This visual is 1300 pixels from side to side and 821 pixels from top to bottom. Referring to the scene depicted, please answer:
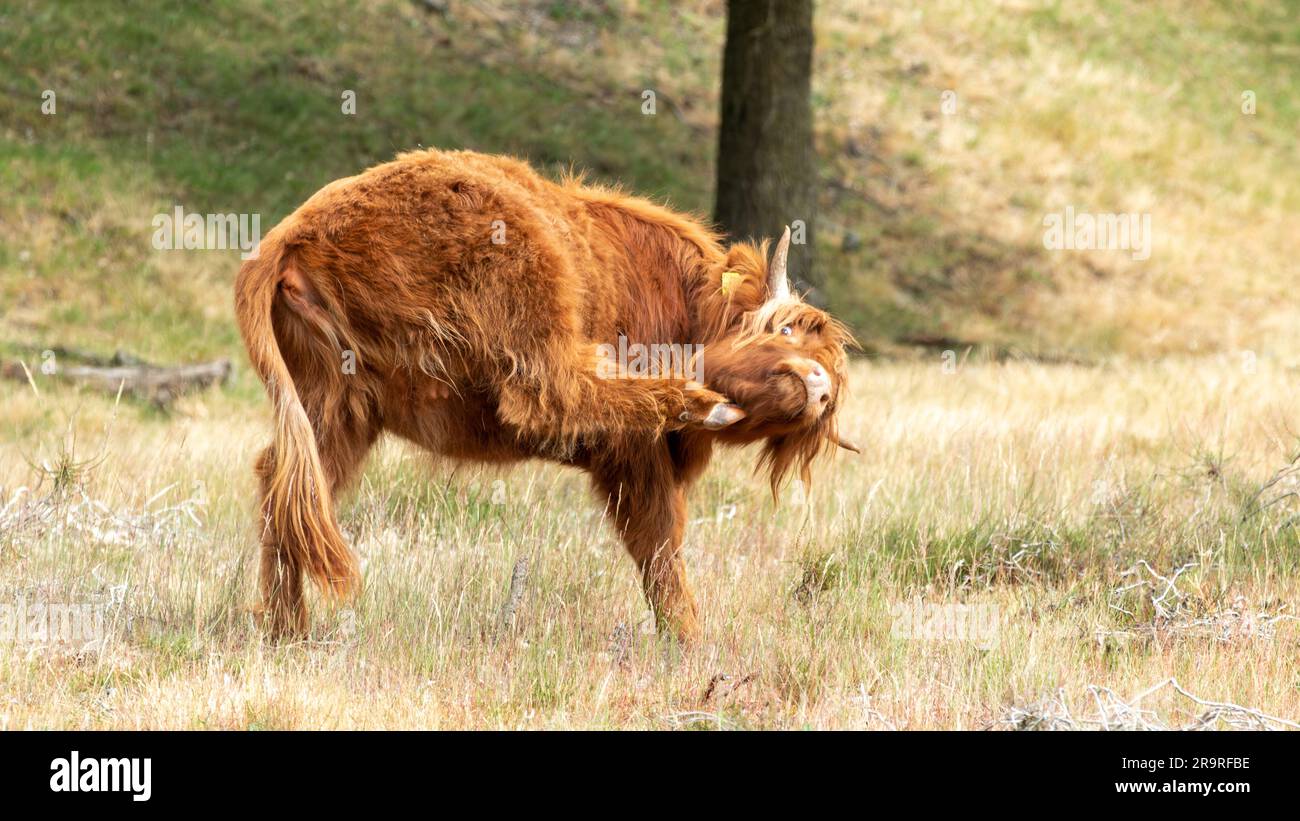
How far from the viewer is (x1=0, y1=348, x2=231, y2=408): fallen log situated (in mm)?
10195

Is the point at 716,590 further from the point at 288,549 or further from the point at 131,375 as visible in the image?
the point at 131,375

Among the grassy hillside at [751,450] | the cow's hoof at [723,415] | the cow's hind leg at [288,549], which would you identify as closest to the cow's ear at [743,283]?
the cow's hoof at [723,415]

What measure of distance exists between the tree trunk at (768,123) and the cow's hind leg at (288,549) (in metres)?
8.27

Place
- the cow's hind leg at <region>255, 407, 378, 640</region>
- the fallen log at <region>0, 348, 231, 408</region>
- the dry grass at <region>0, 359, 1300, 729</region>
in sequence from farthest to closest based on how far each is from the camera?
the fallen log at <region>0, 348, 231, 408</region> < the cow's hind leg at <region>255, 407, 378, 640</region> < the dry grass at <region>0, 359, 1300, 729</region>

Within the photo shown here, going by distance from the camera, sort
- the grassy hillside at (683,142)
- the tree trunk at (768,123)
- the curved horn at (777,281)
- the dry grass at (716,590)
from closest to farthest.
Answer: the dry grass at (716,590)
the curved horn at (777,281)
the tree trunk at (768,123)
the grassy hillside at (683,142)

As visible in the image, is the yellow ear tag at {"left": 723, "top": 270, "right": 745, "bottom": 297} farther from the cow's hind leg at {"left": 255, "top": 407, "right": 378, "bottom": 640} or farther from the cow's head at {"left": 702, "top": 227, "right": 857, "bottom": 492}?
the cow's hind leg at {"left": 255, "top": 407, "right": 378, "bottom": 640}

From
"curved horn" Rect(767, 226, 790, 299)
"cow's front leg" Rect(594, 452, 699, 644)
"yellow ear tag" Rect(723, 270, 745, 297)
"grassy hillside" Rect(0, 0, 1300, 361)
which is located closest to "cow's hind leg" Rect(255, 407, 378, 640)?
"cow's front leg" Rect(594, 452, 699, 644)

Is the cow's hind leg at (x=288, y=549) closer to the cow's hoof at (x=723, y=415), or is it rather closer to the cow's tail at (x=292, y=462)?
the cow's tail at (x=292, y=462)

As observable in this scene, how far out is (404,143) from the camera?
51.9 feet

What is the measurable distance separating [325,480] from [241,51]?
1315cm

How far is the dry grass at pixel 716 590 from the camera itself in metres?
4.45

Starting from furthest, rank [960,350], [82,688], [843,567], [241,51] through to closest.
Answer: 1. [241,51]
2. [960,350]
3. [843,567]
4. [82,688]

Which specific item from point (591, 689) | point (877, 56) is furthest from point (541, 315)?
point (877, 56)

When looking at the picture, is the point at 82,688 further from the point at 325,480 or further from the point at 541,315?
the point at 541,315
